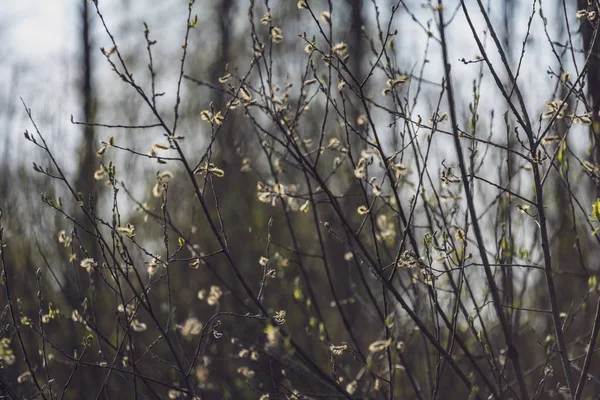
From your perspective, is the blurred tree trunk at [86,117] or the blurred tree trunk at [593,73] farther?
the blurred tree trunk at [86,117]

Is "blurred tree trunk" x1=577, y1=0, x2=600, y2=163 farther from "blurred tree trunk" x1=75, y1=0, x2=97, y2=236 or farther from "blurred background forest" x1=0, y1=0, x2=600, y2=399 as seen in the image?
"blurred tree trunk" x1=75, y1=0, x2=97, y2=236

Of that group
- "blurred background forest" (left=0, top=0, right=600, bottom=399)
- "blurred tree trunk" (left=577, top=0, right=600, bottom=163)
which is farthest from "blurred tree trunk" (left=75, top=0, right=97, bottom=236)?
"blurred tree trunk" (left=577, top=0, right=600, bottom=163)

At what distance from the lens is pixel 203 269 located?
994 centimetres

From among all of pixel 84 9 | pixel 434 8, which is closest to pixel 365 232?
pixel 434 8

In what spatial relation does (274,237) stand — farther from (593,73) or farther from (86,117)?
(593,73)

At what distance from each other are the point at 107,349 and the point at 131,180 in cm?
196

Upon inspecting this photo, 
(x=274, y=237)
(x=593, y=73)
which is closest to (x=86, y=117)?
(x=274, y=237)

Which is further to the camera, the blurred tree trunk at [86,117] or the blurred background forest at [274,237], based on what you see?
the blurred tree trunk at [86,117]

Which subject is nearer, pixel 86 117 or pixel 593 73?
pixel 593 73

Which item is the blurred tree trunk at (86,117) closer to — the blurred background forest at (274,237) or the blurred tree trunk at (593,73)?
the blurred background forest at (274,237)

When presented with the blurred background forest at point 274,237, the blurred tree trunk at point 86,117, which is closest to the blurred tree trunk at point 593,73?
the blurred background forest at point 274,237

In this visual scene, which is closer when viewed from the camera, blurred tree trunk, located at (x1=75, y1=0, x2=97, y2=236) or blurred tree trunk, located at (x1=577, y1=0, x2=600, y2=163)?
blurred tree trunk, located at (x1=577, y1=0, x2=600, y2=163)

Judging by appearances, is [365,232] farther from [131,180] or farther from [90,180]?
[90,180]

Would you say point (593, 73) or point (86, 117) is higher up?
point (86, 117)
